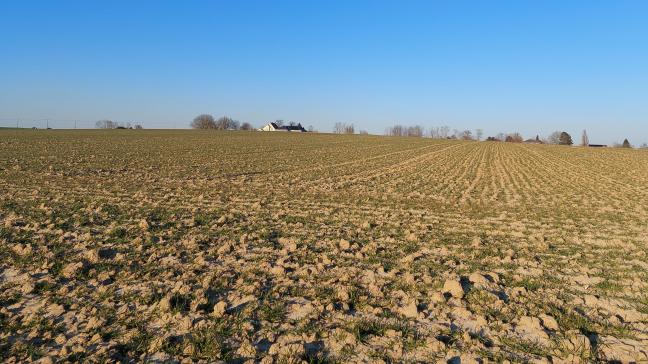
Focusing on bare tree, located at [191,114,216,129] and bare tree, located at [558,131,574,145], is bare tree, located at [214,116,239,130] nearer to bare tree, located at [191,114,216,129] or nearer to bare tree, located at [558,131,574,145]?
bare tree, located at [191,114,216,129]

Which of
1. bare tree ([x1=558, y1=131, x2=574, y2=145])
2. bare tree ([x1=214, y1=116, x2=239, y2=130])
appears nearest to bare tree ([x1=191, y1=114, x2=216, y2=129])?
bare tree ([x1=214, y1=116, x2=239, y2=130])

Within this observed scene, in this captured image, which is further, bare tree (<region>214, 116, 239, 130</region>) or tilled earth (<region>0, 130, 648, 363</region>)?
bare tree (<region>214, 116, 239, 130</region>)

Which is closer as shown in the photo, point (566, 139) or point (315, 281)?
Answer: point (315, 281)

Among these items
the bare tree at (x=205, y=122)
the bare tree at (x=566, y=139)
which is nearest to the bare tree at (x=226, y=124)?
the bare tree at (x=205, y=122)

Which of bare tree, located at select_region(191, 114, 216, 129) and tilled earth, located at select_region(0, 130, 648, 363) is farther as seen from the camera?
bare tree, located at select_region(191, 114, 216, 129)

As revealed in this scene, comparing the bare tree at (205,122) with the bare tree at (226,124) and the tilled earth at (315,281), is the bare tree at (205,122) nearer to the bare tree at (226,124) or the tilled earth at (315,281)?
the bare tree at (226,124)

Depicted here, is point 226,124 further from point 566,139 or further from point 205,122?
point 566,139

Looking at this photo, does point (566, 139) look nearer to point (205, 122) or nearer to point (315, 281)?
point (205, 122)

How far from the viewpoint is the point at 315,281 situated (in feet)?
19.6

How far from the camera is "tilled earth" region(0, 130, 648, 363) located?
166 inches

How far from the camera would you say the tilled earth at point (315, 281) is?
422 centimetres

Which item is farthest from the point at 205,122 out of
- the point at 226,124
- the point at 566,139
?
the point at 566,139

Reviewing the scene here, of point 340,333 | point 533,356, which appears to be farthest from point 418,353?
point 533,356

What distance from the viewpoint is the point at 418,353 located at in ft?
13.4
